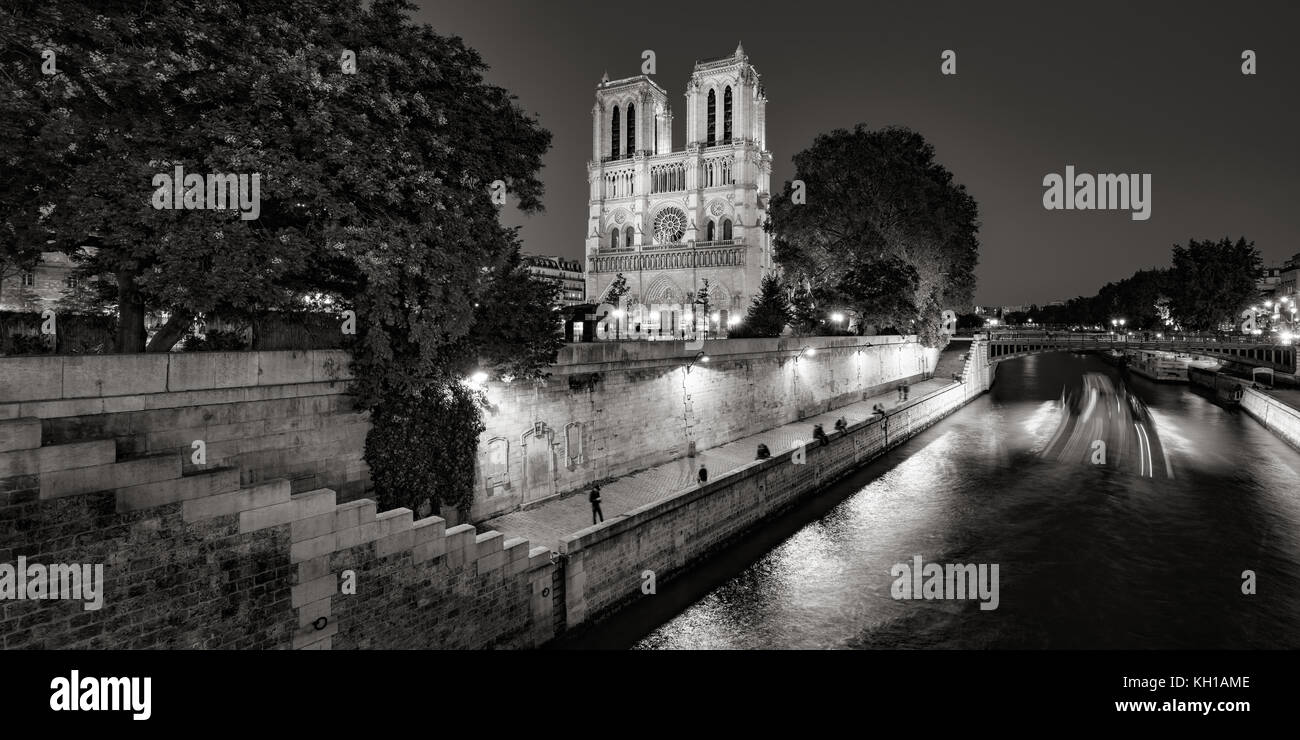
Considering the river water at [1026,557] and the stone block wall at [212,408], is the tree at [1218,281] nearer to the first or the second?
the river water at [1026,557]


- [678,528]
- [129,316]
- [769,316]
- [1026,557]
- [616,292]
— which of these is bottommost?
[1026,557]

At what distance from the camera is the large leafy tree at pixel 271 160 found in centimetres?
784

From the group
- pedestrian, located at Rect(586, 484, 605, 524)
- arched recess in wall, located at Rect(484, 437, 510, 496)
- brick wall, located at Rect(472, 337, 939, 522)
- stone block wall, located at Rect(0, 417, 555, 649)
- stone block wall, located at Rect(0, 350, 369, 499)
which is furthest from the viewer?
brick wall, located at Rect(472, 337, 939, 522)

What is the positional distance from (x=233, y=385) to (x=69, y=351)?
287 centimetres

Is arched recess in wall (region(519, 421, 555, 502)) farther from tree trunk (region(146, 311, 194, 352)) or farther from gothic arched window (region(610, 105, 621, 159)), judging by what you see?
gothic arched window (region(610, 105, 621, 159))

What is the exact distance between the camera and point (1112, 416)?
128ft

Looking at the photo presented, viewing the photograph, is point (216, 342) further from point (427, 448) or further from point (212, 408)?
point (427, 448)

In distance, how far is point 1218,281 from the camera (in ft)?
225

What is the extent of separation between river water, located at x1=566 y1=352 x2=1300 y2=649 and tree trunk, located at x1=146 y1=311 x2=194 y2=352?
8.11m

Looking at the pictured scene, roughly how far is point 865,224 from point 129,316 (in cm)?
3654

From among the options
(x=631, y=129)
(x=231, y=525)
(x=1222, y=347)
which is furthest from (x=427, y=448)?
(x=1222, y=347)

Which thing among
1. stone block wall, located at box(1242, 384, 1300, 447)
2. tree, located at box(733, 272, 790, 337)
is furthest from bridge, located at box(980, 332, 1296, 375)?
tree, located at box(733, 272, 790, 337)

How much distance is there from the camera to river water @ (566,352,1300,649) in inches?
486

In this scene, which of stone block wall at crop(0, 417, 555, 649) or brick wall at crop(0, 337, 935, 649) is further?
brick wall at crop(0, 337, 935, 649)
